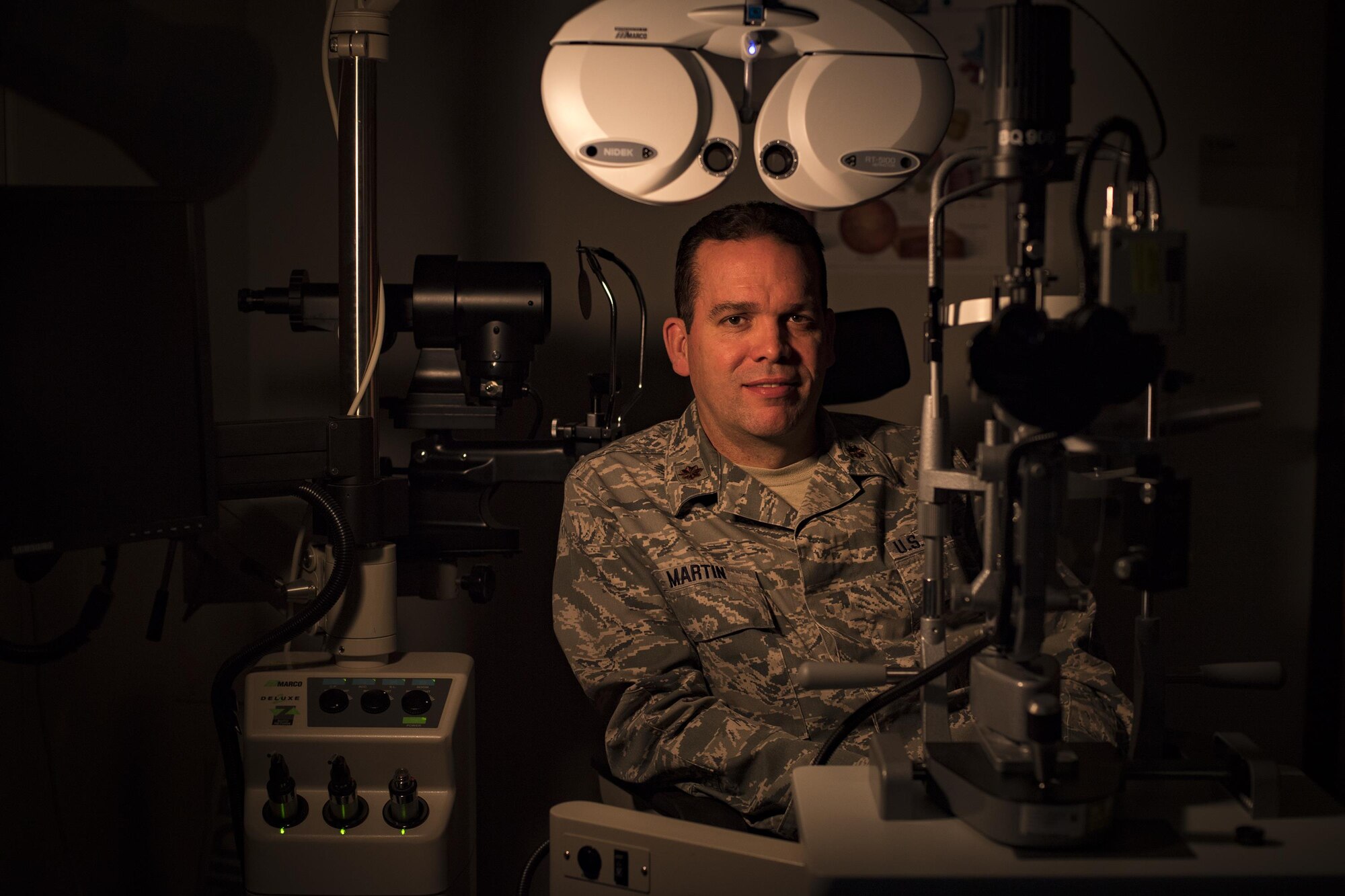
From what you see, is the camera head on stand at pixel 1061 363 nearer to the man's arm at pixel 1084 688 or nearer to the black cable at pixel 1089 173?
the black cable at pixel 1089 173

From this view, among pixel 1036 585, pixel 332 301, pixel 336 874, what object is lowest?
pixel 336 874

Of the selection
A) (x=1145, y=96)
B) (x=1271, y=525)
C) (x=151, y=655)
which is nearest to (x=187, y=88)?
(x=151, y=655)

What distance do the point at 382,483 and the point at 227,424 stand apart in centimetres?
25

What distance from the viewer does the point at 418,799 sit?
152 cm

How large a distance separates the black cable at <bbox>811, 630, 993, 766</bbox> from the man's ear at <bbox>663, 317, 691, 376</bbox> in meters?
0.95

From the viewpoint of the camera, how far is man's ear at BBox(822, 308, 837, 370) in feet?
6.02

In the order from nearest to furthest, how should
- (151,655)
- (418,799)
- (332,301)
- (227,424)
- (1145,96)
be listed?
(227,424), (418,799), (332,301), (151,655), (1145,96)

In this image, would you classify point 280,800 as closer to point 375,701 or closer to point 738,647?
point 375,701

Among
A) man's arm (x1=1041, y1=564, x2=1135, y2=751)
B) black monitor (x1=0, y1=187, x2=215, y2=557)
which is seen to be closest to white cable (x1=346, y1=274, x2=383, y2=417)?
black monitor (x1=0, y1=187, x2=215, y2=557)

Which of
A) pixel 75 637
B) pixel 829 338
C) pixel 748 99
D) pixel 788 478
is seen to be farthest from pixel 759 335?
pixel 75 637

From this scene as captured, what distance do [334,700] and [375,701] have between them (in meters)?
0.06

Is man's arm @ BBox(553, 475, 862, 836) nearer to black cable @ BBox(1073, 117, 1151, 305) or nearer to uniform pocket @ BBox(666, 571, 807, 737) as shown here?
uniform pocket @ BBox(666, 571, 807, 737)

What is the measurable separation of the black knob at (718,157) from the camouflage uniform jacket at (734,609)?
0.44m

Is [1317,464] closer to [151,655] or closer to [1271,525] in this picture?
[1271,525]
